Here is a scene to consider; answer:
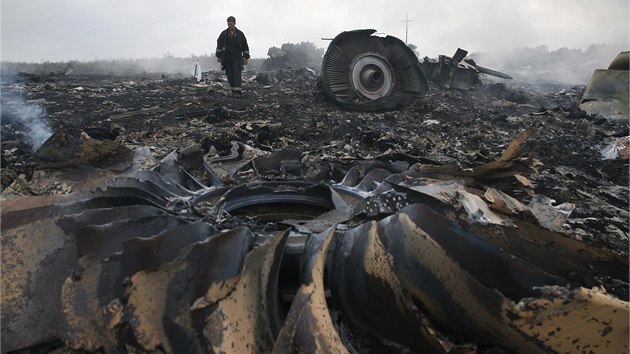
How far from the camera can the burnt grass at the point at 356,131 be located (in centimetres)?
456

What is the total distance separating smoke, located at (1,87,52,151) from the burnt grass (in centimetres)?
6

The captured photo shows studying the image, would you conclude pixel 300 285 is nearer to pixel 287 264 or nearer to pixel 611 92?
pixel 287 264

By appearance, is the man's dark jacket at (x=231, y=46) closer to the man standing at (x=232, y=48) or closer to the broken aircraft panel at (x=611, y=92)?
the man standing at (x=232, y=48)

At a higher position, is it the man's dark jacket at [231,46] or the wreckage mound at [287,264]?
the man's dark jacket at [231,46]

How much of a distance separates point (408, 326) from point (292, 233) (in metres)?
0.77

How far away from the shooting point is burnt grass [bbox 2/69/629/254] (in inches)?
179

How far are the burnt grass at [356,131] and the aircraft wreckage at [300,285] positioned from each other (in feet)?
4.69

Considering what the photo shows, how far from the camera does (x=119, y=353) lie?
1.60 meters

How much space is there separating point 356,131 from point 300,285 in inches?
231

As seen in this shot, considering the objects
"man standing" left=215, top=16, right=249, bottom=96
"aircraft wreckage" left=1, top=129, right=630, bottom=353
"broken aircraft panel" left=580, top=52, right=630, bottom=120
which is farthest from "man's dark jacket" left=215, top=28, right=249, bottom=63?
"aircraft wreckage" left=1, top=129, right=630, bottom=353

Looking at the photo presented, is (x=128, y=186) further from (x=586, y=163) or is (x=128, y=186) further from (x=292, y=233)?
(x=586, y=163)

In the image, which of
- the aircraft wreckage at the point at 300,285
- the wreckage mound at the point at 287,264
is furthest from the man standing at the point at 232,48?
the aircraft wreckage at the point at 300,285

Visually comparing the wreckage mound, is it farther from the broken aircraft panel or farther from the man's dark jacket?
the man's dark jacket

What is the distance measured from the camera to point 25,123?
277 inches
